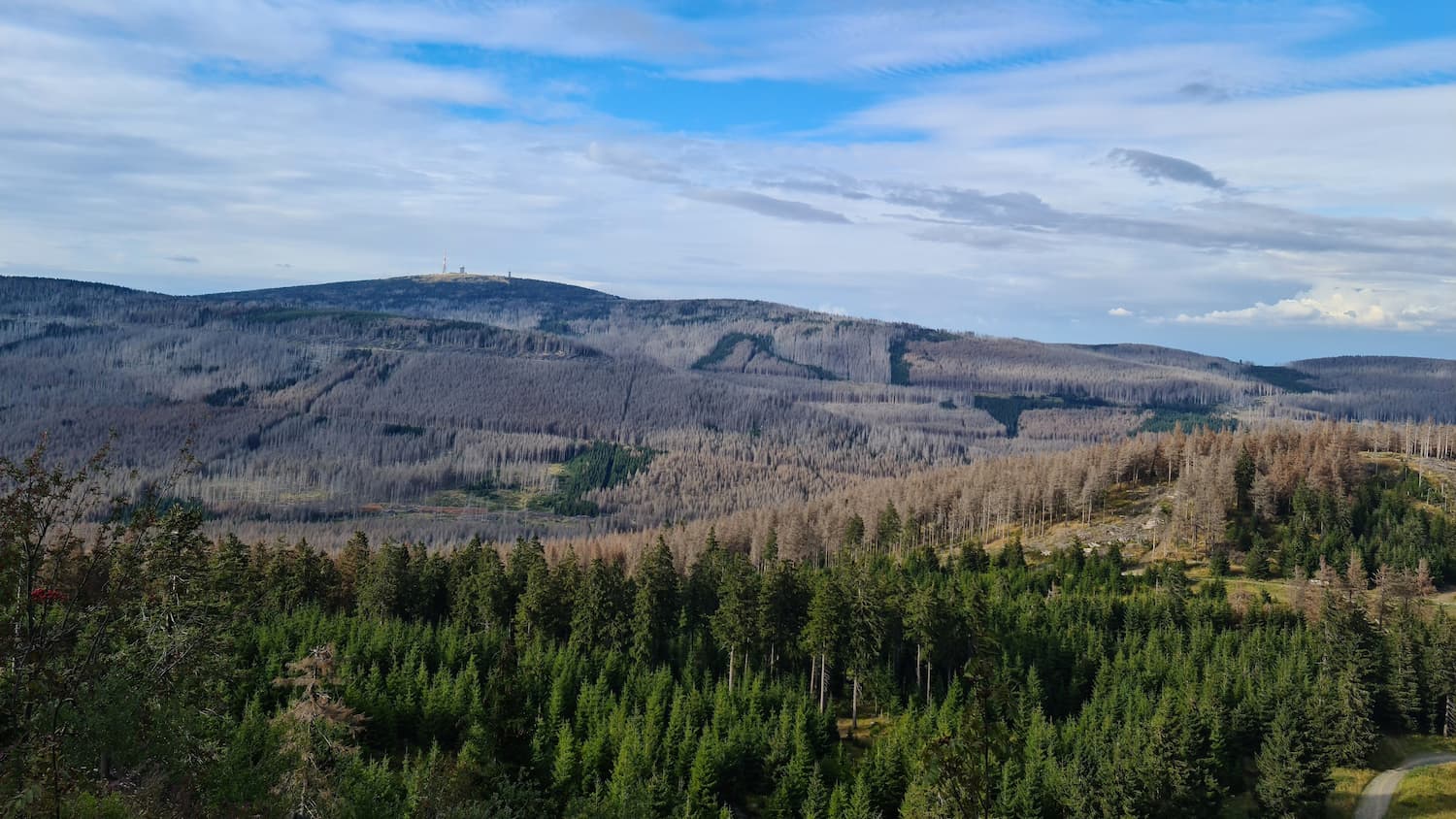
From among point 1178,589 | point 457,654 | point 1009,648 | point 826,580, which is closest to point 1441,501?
point 1178,589

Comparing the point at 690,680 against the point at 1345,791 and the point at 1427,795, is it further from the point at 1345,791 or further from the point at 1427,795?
the point at 1427,795

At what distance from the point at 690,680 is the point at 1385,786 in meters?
51.3

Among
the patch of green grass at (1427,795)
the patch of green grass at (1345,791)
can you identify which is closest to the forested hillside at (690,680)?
the patch of green grass at (1345,791)

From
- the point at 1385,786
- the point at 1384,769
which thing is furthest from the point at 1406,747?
the point at 1385,786

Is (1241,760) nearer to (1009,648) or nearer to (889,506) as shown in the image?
(1009,648)

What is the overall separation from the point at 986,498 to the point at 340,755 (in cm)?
12323

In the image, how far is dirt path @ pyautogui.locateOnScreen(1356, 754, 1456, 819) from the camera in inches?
2633

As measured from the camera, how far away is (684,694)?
73.1 meters

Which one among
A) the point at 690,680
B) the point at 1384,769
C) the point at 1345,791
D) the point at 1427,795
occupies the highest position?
the point at 690,680

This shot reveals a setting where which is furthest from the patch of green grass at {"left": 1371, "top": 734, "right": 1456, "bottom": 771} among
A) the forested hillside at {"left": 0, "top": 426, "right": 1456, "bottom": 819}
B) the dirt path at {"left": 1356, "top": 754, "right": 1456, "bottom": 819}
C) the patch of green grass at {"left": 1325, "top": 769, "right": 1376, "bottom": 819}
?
the patch of green grass at {"left": 1325, "top": 769, "right": 1376, "bottom": 819}

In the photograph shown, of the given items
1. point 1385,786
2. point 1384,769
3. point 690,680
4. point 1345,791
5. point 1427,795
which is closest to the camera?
point 1427,795

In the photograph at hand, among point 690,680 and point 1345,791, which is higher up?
point 690,680

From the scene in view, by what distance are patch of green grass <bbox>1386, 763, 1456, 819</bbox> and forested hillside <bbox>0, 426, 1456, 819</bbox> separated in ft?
14.0

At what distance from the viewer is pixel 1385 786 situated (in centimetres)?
7094
